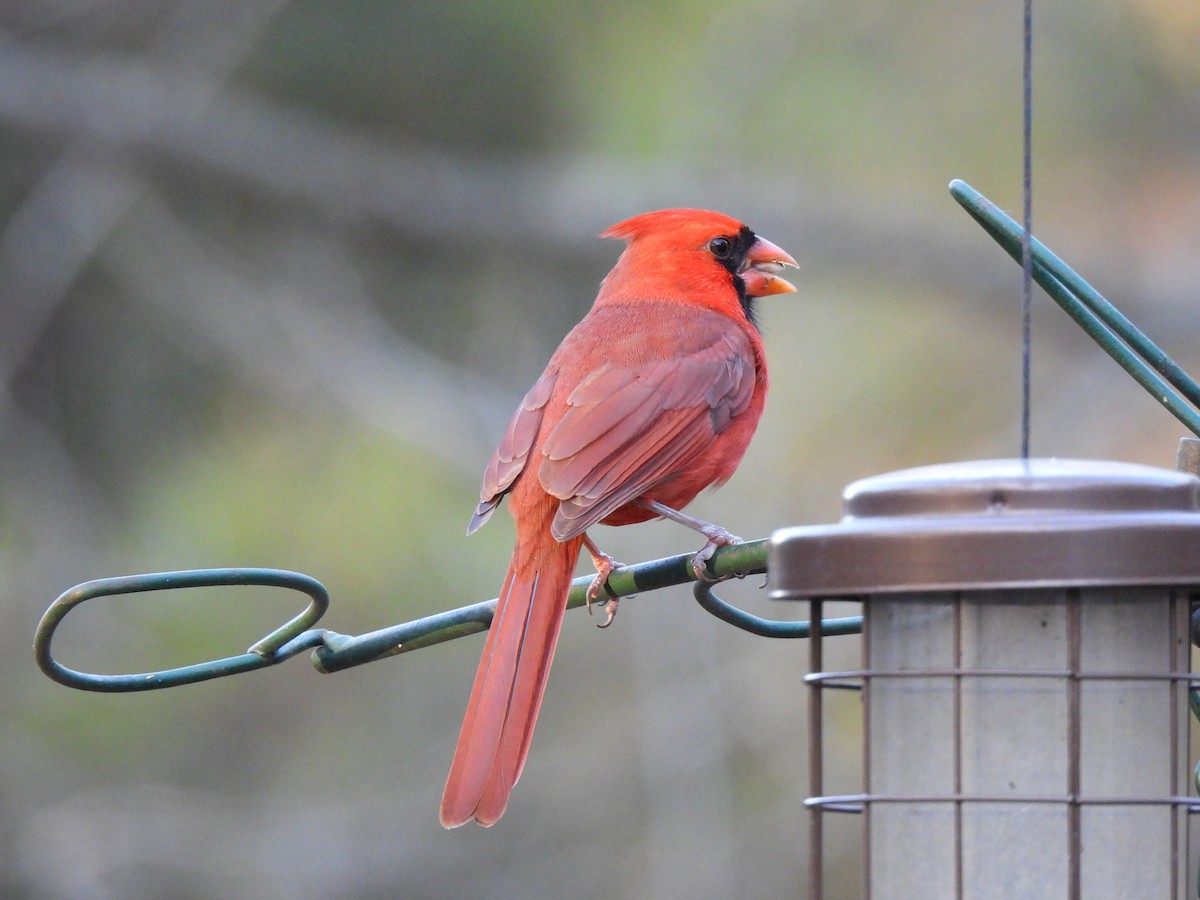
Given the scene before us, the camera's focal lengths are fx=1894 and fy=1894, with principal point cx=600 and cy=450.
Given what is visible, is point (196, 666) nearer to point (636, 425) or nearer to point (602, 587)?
point (602, 587)

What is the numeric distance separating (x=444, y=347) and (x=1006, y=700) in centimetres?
634

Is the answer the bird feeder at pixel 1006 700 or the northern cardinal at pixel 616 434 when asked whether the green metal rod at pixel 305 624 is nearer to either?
the northern cardinal at pixel 616 434

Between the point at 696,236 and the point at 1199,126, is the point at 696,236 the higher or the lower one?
the lower one

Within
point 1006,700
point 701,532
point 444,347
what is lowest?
point 1006,700

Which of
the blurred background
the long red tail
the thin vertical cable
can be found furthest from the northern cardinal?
the blurred background

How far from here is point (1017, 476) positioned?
1.75 meters

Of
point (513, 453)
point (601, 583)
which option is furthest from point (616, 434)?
point (601, 583)

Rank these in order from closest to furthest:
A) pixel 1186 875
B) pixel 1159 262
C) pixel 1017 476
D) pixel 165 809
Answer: pixel 1017 476 → pixel 1186 875 → pixel 165 809 → pixel 1159 262

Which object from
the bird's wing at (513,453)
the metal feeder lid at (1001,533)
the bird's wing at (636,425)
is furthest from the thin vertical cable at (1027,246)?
the bird's wing at (513,453)

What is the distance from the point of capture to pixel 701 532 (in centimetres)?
299

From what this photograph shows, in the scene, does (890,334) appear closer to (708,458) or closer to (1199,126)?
(1199,126)

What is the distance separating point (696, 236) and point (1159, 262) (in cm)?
465

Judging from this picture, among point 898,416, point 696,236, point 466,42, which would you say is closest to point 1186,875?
point 696,236

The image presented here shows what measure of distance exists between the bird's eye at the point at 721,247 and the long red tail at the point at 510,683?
114 cm
